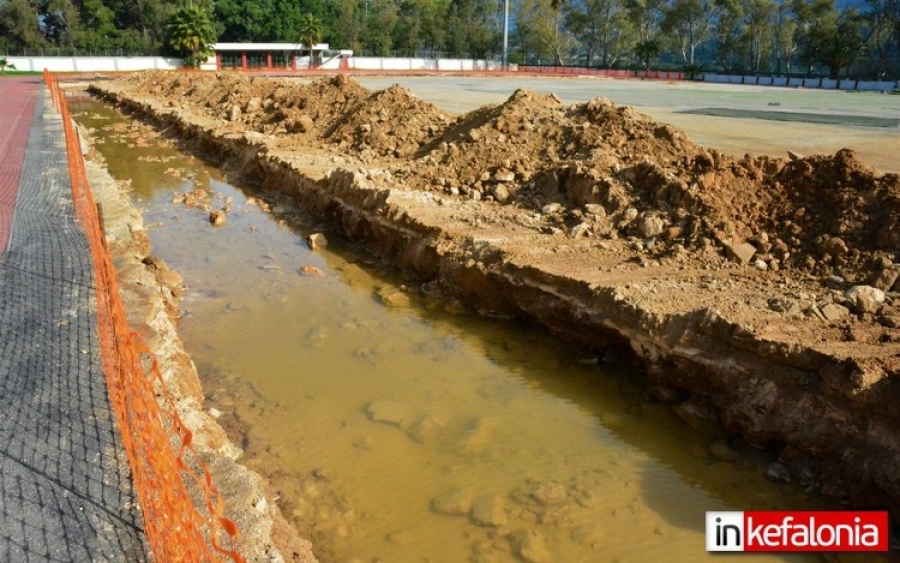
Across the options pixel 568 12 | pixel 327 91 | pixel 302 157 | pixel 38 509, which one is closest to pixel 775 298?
pixel 38 509

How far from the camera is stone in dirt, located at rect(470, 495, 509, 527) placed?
4.70 meters

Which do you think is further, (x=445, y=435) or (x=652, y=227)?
(x=652, y=227)

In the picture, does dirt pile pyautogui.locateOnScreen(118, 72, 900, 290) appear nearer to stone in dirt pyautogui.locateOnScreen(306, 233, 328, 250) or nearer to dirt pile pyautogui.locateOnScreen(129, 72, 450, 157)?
dirt pile pyautogui.locateOnScreen(129, 72, 450, 157)

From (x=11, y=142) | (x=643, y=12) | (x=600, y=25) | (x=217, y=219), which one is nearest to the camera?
(x=217, y=219)

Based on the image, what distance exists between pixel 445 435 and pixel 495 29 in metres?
97.4

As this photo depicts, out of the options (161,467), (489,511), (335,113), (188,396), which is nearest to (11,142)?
(335,113)

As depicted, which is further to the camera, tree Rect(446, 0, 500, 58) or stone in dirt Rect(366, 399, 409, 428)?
tree Rect(446, 0, 500, 58)

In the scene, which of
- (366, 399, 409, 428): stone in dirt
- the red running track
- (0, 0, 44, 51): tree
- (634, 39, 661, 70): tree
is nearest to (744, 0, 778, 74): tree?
(634, 39, 661, 70): tree

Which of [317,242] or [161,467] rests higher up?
[161,467]

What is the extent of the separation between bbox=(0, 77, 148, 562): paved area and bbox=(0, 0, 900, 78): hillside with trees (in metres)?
51.5

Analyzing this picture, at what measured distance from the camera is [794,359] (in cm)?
538

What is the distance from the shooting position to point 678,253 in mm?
7566

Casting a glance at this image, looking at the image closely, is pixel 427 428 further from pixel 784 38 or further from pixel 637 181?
pixel 784 38

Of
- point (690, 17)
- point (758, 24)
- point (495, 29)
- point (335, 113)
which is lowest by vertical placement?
point (335, 113)
